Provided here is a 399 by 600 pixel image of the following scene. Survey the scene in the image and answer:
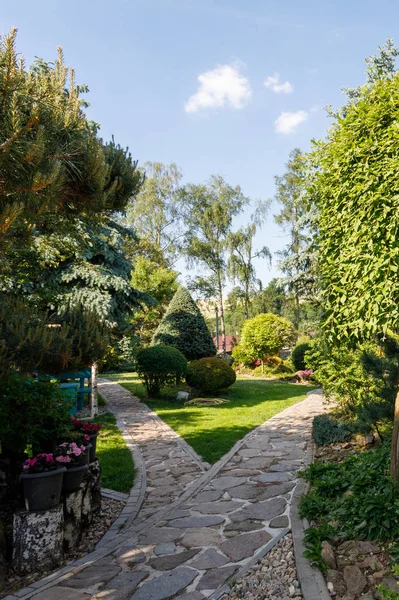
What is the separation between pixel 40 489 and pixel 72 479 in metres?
0.42

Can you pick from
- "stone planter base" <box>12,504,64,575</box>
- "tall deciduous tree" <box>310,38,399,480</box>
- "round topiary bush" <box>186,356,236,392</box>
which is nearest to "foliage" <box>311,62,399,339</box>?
"tall deciduous tree" <box>310,38,399,480</box>

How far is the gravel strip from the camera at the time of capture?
2734mm

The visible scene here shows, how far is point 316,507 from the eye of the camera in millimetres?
3885

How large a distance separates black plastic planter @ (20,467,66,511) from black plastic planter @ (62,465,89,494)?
0.26m

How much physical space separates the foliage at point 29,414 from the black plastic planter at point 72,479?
406mm

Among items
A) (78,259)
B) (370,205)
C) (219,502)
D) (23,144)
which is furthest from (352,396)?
(78,259)

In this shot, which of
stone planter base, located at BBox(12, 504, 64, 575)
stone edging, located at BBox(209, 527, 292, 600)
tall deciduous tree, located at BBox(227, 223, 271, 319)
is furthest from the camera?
tall deciduous tree, located at BBox(227, 223, 271, 319)

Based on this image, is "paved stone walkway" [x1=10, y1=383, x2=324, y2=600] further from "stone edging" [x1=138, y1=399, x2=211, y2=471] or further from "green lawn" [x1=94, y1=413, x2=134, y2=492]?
"green lawn" [x1=94, y1=413, x2=134, y2=492]

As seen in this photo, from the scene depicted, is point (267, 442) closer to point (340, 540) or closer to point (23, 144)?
point (340, 540)

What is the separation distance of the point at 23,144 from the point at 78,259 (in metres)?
10.2

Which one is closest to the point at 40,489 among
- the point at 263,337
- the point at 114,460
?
the point at 114,460

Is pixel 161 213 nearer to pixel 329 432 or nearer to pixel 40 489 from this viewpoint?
pixel 329 432

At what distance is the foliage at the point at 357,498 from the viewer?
3193 mm

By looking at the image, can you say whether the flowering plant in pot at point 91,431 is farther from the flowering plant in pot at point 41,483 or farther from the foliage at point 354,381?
the foliage at point 354,381
